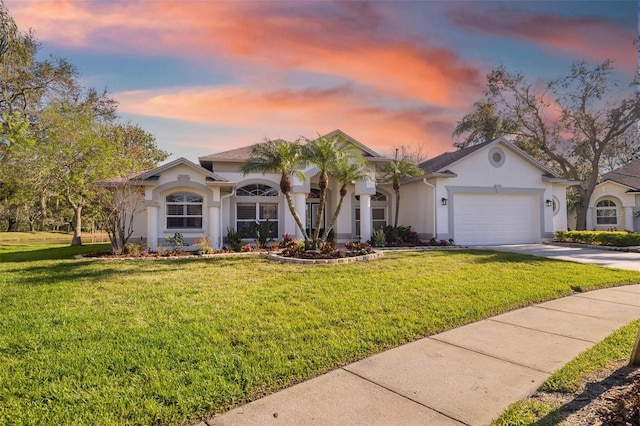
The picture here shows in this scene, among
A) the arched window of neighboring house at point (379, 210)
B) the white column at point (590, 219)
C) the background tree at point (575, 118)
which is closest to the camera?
the arched window of neighboring house at point (379, 210)

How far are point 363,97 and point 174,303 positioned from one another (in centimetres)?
1274

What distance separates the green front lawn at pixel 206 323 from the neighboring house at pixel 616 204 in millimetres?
20624

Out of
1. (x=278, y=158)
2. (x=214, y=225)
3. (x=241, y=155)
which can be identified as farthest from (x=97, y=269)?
(x=241, y=155)

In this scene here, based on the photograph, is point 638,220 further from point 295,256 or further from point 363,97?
point 295,256

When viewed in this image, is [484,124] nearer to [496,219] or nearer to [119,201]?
[496,219]

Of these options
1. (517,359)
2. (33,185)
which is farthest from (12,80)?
(517,359)

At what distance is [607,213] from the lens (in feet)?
92.6

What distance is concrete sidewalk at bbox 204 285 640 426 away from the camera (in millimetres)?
3543

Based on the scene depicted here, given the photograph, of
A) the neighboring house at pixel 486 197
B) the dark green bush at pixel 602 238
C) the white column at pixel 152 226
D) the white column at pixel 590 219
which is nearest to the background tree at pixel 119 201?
the white column at pixel 152 226

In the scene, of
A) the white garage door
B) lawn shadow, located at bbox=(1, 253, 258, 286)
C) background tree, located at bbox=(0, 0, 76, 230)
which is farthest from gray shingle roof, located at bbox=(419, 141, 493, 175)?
background tree, located at bbox=(0, 0, 76, 230)

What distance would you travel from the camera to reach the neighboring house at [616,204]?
2697 centimetres

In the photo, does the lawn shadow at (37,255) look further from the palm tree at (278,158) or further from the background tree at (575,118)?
the background tree at (575,118)

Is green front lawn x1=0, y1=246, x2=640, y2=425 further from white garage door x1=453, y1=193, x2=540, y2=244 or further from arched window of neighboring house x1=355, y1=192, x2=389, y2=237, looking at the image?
arched window of neighboring house x1=355, y1=192, x2=389, y2=237

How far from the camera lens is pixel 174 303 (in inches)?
287
